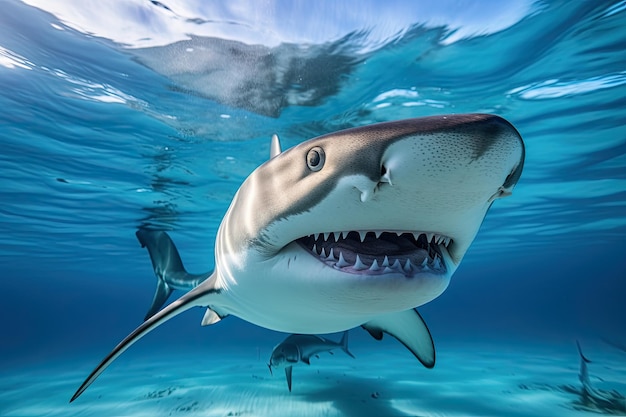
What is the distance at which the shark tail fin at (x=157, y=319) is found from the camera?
8.83 ft

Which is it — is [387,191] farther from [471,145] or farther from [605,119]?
[605,119]

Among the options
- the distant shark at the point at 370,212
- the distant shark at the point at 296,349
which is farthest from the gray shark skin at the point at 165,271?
the distant shark at the point at 370,212

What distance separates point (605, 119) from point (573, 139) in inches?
41.7

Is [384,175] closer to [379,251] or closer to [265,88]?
[379,251]

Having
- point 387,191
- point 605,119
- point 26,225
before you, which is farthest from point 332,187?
point 26,225

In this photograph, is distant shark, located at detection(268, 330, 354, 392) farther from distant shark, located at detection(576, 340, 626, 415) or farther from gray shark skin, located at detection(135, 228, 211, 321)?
distant shark, located at detection(576, 340, 626, 415)

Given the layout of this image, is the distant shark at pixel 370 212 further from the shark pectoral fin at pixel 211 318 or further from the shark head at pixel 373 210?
the shark pectoral fin at pixel 211 318

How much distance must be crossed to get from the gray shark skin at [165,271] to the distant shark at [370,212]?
586 cm

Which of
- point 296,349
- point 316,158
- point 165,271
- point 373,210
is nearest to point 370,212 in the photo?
point 373,210

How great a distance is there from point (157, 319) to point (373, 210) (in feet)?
6.77

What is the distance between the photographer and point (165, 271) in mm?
8875

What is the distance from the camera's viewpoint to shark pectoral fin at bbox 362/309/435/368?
3.82m

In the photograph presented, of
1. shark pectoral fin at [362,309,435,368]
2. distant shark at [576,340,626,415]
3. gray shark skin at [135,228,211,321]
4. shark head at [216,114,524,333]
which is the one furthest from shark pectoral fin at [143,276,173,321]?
distant shark at [576,340,626,415]

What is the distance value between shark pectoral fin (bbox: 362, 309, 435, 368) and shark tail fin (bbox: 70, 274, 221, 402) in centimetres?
172
